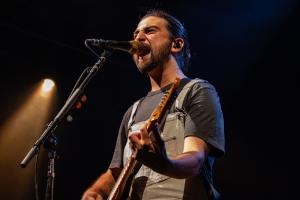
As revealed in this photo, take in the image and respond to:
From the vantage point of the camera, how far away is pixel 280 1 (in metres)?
5.24

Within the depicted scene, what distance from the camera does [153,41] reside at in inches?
116

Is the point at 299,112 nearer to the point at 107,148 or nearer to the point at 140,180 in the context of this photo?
the point at 107,148

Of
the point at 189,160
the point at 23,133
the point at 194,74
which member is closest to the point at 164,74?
the point at 189,160

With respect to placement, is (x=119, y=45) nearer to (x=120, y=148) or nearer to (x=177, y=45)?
(x=177, y=45)

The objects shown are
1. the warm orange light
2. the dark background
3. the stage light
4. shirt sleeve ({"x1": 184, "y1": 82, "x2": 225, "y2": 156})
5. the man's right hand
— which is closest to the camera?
shirt sleeve ({"x1": 184, "y1": 82, "x2": 225, "y2": 156})

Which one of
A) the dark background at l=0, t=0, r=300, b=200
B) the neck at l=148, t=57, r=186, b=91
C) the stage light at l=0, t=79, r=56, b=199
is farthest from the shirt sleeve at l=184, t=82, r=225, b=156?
the stage light at l=0, t=79, r=56, b=199

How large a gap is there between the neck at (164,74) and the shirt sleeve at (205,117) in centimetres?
44

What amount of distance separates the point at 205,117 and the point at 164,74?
28.6 inches

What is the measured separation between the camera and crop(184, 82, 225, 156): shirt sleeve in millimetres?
2213

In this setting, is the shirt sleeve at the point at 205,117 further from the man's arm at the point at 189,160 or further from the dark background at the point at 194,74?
the dark background at the point at 194,74

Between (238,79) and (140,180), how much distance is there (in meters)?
4.05

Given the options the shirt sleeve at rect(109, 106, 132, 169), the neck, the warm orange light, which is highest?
the neck

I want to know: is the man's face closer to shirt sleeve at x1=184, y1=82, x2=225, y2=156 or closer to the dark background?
shirt sleeve at x1=184, y1=82, x2=225, y2=156

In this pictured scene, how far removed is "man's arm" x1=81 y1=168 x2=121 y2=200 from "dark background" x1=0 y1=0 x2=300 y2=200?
8.95 ft
